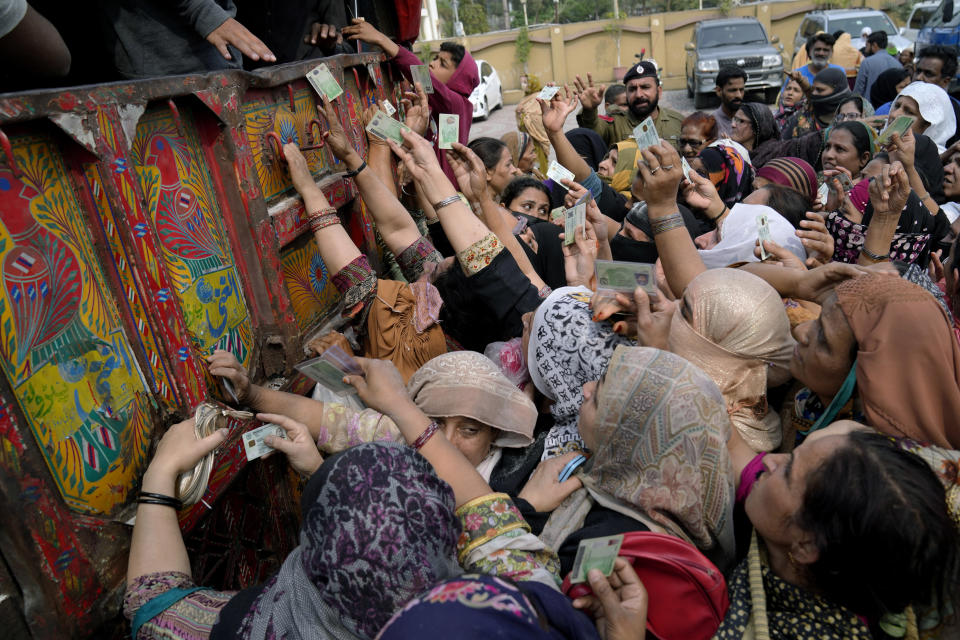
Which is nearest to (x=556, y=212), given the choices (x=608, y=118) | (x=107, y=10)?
(x=107, y=10)

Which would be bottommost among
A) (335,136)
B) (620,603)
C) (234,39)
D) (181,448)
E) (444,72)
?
(620,603)

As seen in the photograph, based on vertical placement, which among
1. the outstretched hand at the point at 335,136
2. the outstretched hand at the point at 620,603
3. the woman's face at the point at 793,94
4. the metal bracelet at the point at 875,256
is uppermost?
the outstretched hand at the point at 335,136

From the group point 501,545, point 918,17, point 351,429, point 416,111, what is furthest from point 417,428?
point 918,17

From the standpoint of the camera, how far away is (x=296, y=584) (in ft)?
4.78

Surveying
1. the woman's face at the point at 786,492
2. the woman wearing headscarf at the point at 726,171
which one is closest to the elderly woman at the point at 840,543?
the woman's face at the point at 786,492

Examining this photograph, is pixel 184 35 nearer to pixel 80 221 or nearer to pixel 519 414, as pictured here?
pixel 80 221

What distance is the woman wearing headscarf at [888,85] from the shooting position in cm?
714

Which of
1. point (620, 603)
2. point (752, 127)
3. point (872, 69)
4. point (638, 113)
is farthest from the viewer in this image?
point (872, 69)

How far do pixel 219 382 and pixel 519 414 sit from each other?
39.2 inches

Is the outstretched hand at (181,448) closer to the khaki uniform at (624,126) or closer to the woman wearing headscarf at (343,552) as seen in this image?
the woman wearing headscarf at (343,552)

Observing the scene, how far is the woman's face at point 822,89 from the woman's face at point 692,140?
1525 mm

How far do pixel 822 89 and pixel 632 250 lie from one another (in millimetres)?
4282

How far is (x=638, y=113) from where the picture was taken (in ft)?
20.1

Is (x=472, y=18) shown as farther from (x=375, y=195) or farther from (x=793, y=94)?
(x=375, y=195)
